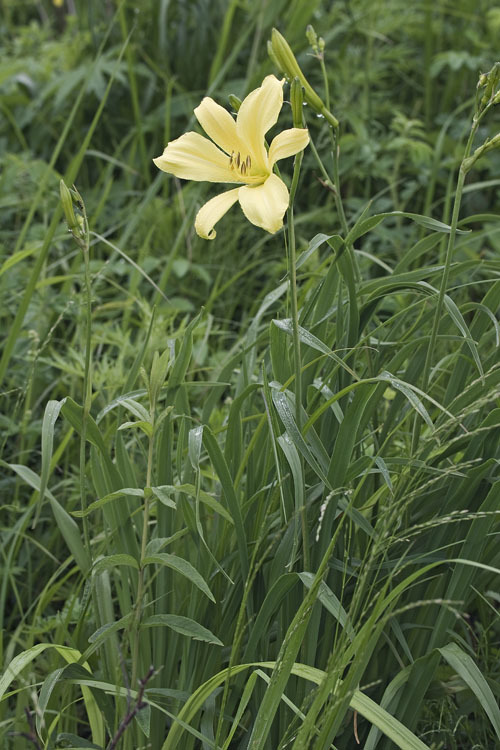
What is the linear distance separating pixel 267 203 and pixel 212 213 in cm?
9

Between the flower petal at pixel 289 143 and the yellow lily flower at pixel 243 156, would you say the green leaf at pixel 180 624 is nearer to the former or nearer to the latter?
the yellow lily flower at pixel 243 156

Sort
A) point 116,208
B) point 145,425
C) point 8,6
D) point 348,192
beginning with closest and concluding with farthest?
point 145,425, point 116,208, point 348,192, point 8,6

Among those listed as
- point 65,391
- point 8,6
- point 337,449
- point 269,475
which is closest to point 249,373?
point 269,475

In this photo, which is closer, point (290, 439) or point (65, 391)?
point (290, 439)

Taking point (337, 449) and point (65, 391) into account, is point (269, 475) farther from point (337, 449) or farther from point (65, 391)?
point (65, 391)

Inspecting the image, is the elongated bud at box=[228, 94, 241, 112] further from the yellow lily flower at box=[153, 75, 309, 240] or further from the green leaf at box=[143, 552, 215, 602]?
the green leaf at box=[143, 552, 215, 602]

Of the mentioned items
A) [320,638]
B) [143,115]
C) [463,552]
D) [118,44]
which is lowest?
[320,638]

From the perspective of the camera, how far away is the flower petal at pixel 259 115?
3.49 ft

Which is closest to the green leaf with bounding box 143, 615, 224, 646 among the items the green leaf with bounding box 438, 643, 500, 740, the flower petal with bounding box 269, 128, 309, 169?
the green leaf with bounding box 438, 643, 500, 740

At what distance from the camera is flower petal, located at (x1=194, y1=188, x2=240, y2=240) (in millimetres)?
1066

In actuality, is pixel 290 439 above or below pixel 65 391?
above

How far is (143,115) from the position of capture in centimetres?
309

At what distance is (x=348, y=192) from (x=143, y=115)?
0.78 meters

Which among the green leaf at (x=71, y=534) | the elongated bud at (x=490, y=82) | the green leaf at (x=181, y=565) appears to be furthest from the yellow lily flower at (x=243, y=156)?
the green leaf at (x=71, y=534)
